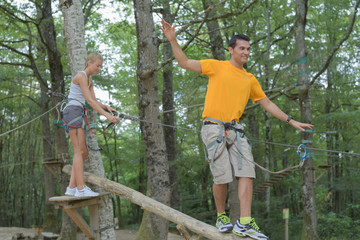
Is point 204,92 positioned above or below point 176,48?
above

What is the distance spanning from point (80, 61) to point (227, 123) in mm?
3294

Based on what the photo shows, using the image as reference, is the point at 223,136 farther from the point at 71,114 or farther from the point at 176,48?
the point at 71,114

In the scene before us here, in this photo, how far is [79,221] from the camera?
5.03 m

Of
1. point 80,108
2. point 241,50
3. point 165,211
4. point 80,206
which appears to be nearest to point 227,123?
point 241,50

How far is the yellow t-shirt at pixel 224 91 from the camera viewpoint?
323 centimetres

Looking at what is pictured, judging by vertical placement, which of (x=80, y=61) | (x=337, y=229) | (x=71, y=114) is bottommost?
(x=337, y=229)

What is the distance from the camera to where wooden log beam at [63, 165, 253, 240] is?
129 inches

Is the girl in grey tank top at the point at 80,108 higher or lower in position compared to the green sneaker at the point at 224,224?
higher

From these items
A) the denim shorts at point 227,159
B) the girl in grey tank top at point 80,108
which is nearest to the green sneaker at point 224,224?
the denim shorts at point 227,159

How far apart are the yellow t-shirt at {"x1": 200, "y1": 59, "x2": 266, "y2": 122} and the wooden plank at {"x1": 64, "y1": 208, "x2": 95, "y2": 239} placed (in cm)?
262

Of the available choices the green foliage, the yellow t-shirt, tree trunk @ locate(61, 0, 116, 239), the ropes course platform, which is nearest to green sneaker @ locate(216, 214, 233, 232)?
the yellow t-shirt

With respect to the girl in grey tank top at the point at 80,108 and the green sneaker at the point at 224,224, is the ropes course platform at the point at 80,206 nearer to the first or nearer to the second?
the girl in grey tank top at the point at 80,108

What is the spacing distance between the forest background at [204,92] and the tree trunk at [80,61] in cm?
148

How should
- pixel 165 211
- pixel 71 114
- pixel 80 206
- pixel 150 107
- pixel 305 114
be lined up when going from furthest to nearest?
pixel 305 114, pixel 150 107, pixel 80 206, pixel 71 114, pixel 165 211
